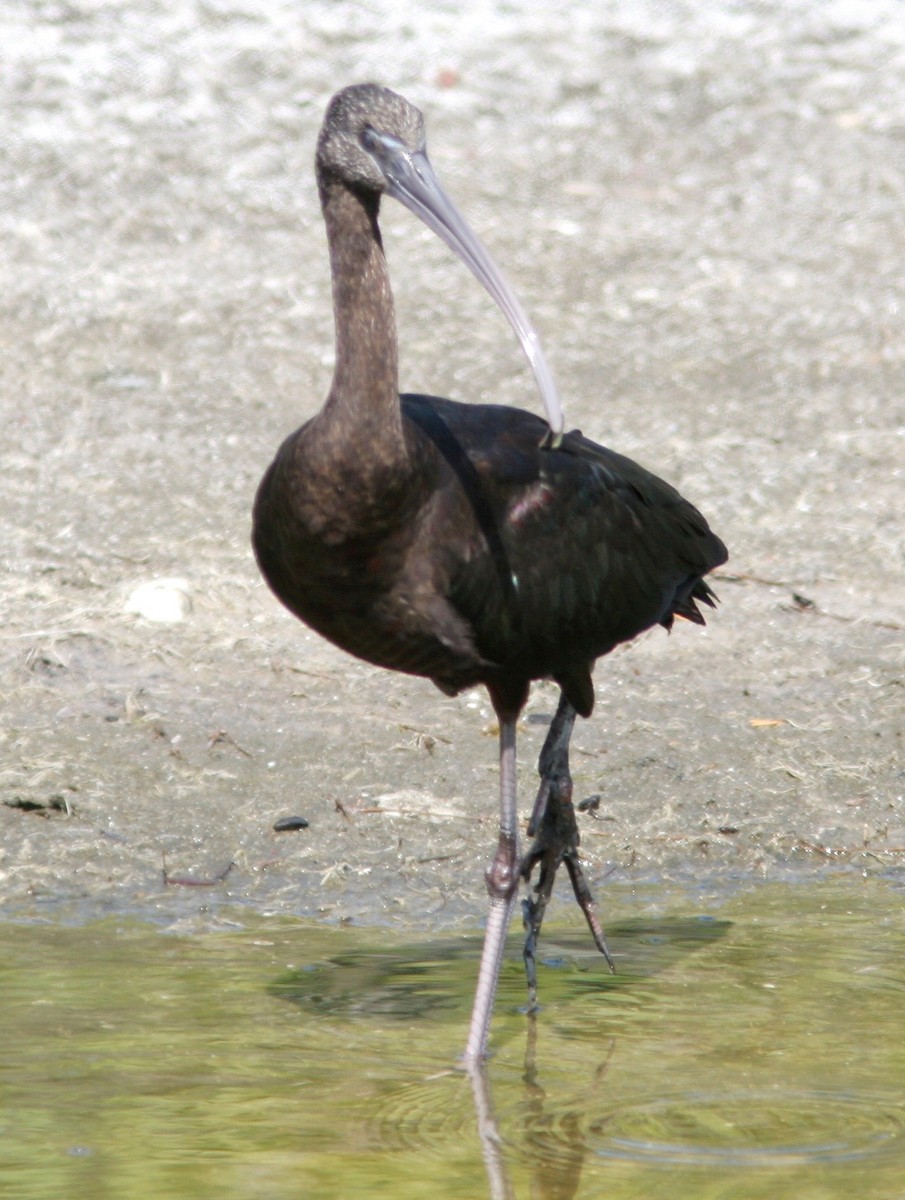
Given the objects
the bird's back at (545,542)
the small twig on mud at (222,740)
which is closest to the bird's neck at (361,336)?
the bird's back at (545,542)

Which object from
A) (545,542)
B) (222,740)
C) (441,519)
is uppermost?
(441,519)

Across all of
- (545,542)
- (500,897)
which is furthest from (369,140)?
(500,897)

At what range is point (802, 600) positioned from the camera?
8.13 m

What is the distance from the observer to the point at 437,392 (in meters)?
9.94

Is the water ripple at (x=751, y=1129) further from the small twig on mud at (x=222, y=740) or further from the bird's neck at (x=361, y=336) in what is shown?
the small twig on mud at (x=222, y=740)

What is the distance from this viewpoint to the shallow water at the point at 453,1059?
4.25 m

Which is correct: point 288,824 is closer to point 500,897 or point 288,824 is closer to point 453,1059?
point 500,897

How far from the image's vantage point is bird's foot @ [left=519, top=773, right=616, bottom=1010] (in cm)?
555

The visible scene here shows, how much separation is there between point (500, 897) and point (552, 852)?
42cm

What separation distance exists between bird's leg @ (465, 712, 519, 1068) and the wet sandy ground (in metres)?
0.67

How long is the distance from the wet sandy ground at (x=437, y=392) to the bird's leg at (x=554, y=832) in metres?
0.47

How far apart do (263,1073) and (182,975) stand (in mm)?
689

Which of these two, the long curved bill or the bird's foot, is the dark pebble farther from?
the long curved bill

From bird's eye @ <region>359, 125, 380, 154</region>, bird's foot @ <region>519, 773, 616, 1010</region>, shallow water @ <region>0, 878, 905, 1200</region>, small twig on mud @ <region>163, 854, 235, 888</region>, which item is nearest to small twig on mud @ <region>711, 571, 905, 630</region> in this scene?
shallow water @ <region>0, 878, 905, 1200</region>
